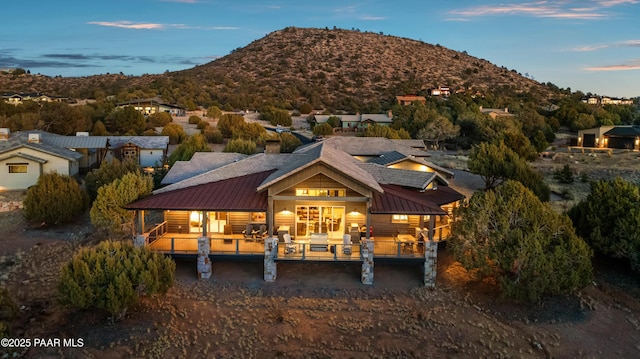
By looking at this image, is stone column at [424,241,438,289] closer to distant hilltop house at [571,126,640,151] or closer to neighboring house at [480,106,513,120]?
distant hilltop house at [571,126,640,151]

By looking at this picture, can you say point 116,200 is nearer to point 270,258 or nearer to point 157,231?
point 157,231

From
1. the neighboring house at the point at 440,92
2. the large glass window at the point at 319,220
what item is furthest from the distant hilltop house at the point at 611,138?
the large glass window at the point at 319,220

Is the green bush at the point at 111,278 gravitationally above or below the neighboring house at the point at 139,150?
below

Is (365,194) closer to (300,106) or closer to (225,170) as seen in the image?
(225,170)

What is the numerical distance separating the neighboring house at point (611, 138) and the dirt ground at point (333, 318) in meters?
49.9

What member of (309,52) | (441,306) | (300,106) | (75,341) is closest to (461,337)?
(441,306)

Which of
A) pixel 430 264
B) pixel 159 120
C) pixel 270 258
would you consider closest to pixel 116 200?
pixel 270 258

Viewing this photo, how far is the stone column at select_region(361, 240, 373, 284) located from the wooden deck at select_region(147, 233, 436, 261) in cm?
25

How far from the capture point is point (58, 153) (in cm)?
3438

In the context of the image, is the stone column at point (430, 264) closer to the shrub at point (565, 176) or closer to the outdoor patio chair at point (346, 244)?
the outdoor patio chair at point (346, 244)

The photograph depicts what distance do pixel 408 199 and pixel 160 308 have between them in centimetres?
1016

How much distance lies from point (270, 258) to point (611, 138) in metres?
62.1

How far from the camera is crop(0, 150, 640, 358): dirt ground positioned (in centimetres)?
1389

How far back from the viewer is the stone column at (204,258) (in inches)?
704
